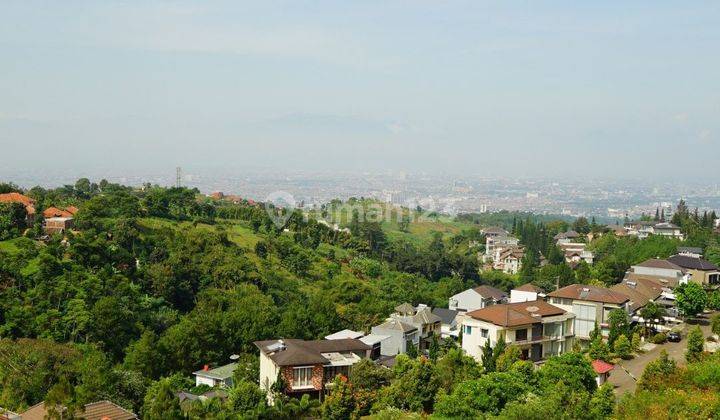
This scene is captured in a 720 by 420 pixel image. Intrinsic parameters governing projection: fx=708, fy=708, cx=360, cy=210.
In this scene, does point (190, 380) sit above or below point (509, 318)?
below

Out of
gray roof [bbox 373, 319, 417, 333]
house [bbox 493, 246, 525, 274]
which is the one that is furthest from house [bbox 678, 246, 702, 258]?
gray roof [bbox 373, 319, 417, 333]

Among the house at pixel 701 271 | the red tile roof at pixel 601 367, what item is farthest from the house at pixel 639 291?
the red tile roof at pixel 601 367

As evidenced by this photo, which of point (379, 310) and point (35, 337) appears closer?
point (35, 337)

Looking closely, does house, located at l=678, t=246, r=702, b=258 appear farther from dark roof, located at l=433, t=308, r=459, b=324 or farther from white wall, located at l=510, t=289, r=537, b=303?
dark roof, located at l=433, t=308, r=459, b=324


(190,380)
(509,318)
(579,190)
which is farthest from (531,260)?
(579,190)

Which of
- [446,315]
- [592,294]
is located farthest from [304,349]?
[592,294]

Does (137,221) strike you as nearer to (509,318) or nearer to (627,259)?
(509,318)

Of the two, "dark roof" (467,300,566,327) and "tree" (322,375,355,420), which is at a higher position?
"dark roof" (467,300,566,327)
